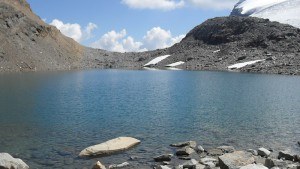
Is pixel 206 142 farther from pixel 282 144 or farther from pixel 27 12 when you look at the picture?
pixel 27 12

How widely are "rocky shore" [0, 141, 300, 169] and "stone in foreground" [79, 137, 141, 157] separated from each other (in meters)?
2.12

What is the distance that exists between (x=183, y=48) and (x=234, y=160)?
149 metres

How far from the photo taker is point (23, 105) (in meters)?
48.7

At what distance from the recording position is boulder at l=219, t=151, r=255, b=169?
2283 centimetres

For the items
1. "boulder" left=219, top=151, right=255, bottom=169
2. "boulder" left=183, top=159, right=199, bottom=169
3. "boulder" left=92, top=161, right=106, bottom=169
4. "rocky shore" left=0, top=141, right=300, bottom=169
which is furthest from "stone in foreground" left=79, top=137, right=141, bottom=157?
"boulder" left=219, top=151, right=255, bottom=169

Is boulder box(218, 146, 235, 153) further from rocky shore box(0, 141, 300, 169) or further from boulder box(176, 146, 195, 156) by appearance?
boulder box(176, 146, 195, 156)

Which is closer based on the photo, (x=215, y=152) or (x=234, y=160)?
(x=234, y=160)

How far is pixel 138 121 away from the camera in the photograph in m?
40.0

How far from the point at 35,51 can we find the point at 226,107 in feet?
302

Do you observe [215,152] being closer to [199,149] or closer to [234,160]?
[199,149]

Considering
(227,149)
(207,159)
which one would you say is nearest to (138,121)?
(227,149)

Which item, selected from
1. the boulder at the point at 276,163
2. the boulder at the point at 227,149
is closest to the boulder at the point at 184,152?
the boulder at the point at 227,149

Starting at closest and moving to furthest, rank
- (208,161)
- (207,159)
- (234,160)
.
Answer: (234,160)
(208,161)
(207,159)

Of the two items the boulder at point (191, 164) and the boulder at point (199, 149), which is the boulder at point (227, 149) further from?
the boulder at point (191, 164)
